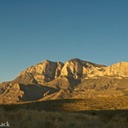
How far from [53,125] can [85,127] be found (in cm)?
204

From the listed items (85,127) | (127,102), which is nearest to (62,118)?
(85,127)

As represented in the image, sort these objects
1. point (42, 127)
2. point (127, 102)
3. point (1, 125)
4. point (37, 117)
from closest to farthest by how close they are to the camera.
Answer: point (1, 125), point (42, 127), point (37, 117), point (127, 102)

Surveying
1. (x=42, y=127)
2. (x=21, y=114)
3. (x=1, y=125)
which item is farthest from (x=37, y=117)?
(x=1, y=125)

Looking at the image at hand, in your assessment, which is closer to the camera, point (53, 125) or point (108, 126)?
point (53, 125)

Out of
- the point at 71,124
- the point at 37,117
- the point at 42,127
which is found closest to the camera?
the point at 42,127

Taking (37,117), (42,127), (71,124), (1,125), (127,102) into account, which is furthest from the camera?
(127,102)

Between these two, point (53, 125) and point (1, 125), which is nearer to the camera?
point (1, 125)

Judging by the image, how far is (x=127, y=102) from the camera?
5262 cm

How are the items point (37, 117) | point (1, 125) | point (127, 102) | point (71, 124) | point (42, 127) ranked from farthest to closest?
1. point (127, 102)
2. point (37, 117)
3. point (71, 124)
4. point (42, 127)
5. point (1, 125)

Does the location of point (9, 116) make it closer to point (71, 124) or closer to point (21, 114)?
point (21, 114)

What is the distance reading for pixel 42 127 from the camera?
1875 centimetres

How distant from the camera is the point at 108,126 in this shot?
20578mm

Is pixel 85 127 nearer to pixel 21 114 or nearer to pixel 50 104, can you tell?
pixel 21 114

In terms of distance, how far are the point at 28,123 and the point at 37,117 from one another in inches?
94.0
